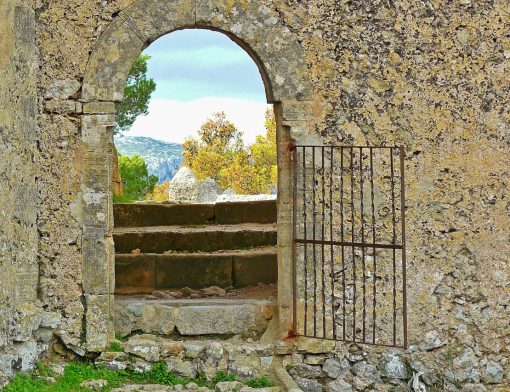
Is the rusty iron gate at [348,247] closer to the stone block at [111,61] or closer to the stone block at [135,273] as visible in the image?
the stone block at [111,61]

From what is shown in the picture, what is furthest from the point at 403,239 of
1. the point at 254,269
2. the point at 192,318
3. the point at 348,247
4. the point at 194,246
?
the point at 194,246

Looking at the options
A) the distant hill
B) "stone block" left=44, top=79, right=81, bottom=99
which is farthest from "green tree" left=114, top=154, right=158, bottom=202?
the distant hill

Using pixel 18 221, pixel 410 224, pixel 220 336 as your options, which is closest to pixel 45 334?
pixel 18 221

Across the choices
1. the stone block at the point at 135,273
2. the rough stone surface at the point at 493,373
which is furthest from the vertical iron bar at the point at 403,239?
the stone block at the point at 135,273

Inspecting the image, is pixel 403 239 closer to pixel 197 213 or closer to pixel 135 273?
pixel 135 273

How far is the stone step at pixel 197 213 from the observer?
413 inches

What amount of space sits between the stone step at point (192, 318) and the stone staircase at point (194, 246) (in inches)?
58.3

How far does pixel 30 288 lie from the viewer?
20.8 feet

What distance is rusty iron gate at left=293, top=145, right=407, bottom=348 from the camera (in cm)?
654

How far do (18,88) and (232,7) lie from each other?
1.79m

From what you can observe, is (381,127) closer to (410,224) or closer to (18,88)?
(410,224)

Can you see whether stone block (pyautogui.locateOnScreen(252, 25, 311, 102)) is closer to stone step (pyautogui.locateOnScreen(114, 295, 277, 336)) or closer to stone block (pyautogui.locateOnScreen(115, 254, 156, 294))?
stone step (pyautogui.locateOnScreen(114, 295, 277, 336))

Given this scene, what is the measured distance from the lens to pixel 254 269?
8789 mm

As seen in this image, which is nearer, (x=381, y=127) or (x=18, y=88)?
(x=18, y=88)
